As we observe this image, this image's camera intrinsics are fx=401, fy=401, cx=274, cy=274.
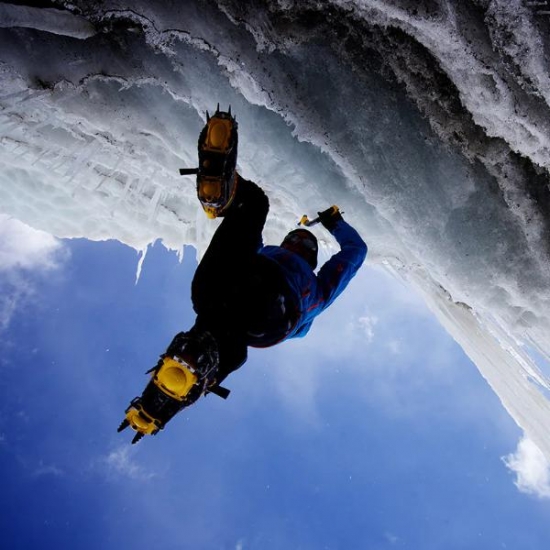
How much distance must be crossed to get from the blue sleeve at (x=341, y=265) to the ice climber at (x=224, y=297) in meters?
0.33

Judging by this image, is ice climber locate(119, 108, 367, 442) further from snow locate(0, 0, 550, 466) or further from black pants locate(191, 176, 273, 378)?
snow locate(0, 0, 550, 466)

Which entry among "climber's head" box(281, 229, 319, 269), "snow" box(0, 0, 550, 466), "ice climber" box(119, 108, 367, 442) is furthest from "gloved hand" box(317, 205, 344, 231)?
"ice climber" box(119, 108, 367, 442)

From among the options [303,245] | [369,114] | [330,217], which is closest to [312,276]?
[303,245]

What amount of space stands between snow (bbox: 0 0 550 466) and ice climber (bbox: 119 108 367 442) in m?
0.89

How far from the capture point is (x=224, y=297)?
2.14m

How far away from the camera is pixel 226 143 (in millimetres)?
1900

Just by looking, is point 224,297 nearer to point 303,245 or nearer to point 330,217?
point 303,245

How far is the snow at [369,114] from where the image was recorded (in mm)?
2025

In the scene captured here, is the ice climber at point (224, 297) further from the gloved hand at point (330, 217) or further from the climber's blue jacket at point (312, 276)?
the gloved hand at point (330, 217)

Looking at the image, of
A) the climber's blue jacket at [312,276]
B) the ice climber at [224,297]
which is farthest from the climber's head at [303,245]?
the ice climber at [224,297]

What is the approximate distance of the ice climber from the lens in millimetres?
1919

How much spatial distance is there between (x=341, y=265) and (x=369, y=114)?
1.04m

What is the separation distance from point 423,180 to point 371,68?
82 centimetres

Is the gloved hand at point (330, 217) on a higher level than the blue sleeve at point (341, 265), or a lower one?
higher
